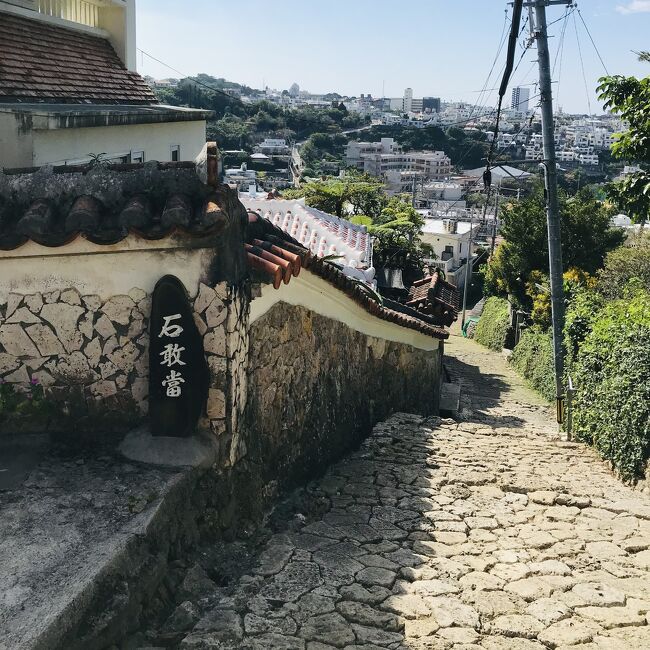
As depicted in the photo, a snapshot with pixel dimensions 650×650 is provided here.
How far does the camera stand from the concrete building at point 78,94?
8336 millimetres

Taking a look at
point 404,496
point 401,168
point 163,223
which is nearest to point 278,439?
point 404,496

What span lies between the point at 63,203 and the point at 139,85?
27.2 feet

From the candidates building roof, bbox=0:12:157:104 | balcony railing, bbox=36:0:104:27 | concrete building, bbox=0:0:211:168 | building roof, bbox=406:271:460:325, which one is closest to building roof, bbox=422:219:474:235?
building roof, bbox=406:271:460:325

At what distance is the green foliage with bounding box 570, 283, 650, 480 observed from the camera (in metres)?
Answer: 10.0

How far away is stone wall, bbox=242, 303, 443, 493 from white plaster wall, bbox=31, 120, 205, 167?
3.34 m

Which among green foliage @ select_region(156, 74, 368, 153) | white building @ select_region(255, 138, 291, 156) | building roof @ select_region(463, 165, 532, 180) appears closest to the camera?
building roof @ select_region(463, 165, 532, 180)

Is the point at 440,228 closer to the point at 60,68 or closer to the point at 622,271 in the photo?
the point at 622,271

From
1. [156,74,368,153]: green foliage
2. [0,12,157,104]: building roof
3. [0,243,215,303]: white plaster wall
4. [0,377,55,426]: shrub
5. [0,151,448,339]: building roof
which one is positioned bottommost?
[0,377,55,426]: shrub

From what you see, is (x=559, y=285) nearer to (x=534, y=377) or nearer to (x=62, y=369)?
(x=534, y=377)

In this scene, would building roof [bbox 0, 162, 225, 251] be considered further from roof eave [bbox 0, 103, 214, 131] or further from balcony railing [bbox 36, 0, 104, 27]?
balcony railing [bbox 36, 0, 104, 27]

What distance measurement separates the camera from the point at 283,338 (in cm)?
779

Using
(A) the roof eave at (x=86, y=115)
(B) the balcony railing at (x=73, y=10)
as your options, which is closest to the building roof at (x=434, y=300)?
(A) the roof eave at (x=86, y=115)

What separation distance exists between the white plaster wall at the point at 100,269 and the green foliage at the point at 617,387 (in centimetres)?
667

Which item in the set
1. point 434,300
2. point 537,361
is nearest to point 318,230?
point 434,300
